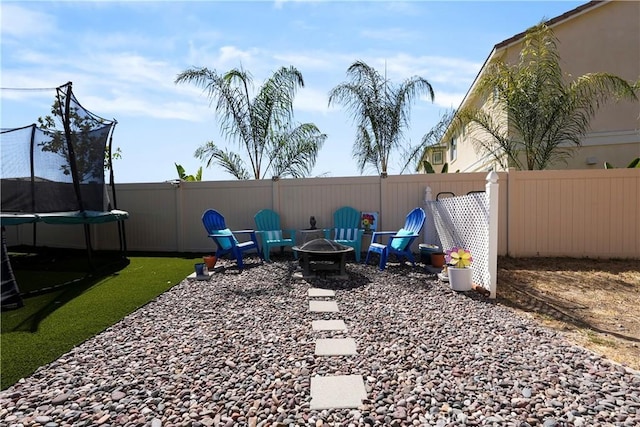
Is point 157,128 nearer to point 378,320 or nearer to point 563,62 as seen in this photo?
point 378,320

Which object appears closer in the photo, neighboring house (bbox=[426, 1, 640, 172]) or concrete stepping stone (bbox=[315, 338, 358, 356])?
concrete stepping stone (bbox=[315, 338, 358, 356])

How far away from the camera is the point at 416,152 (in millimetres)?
8320

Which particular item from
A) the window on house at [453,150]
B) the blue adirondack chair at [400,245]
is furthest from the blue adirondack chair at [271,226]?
the window on house at [453,150]

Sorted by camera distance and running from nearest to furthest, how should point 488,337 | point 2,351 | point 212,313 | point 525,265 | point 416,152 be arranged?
point 2,351 < point 488,337 < point 212,313 < point 525,265 < point 416,152

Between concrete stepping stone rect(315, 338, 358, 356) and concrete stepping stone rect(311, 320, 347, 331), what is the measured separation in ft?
0.74

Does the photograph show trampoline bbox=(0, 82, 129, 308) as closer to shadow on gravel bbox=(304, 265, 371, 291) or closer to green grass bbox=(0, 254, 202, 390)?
green grass bbox=(0, 254, 202, 390)

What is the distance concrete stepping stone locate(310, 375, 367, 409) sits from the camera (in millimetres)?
1857

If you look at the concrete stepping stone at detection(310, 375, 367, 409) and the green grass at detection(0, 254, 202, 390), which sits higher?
the green grass at detection(0, 254, 202, 390)

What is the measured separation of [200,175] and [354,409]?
790 centimetres

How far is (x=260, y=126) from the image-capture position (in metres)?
8.04

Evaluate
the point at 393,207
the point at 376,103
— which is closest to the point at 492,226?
the point at 393,207

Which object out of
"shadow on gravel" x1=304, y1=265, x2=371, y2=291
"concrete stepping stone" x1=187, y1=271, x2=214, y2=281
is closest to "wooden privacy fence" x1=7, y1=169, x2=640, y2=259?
"shadow on gravel" x1=304, y1=265, x2=371, y2=291

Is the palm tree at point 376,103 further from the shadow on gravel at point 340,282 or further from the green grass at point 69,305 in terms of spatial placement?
the green grass at point 69,305

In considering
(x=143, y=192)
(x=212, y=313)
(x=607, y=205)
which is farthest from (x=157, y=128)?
(x=607, y=205)
